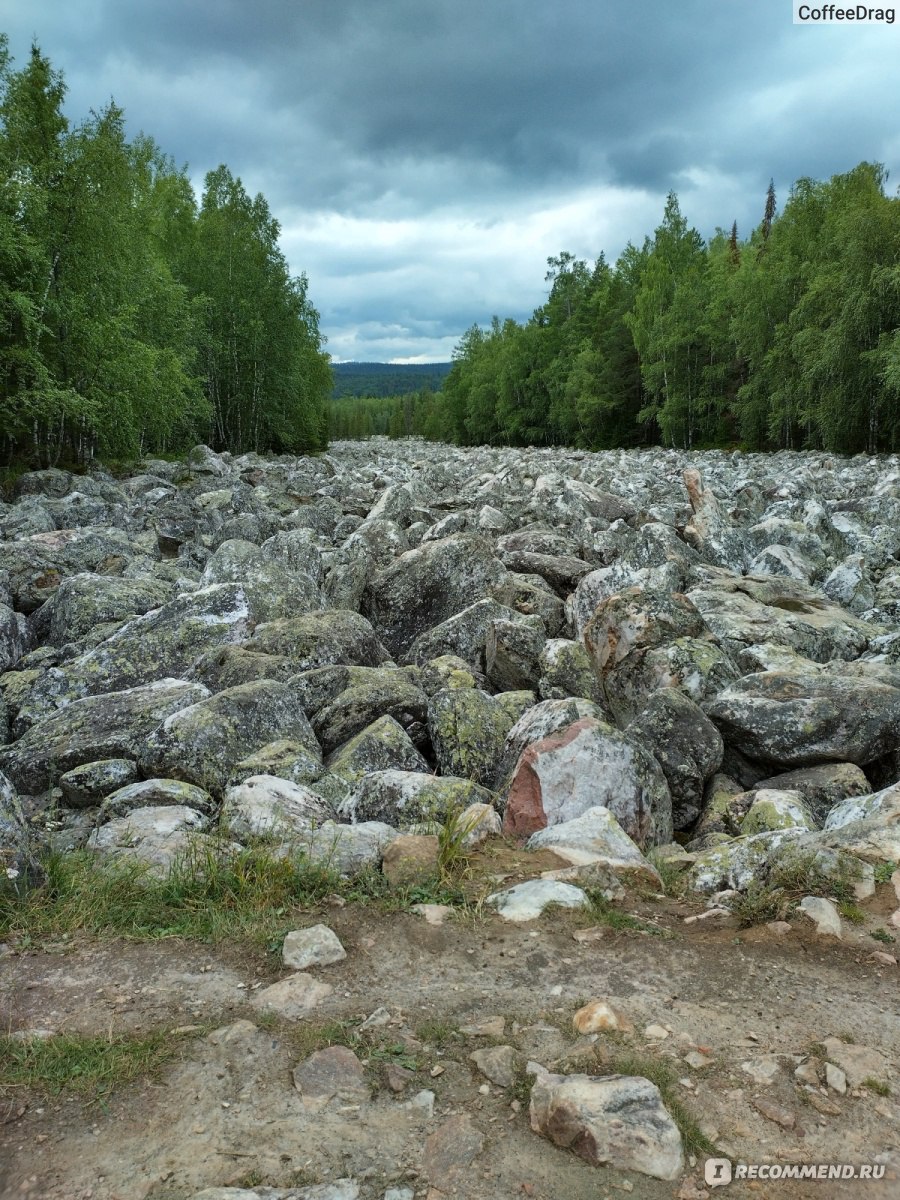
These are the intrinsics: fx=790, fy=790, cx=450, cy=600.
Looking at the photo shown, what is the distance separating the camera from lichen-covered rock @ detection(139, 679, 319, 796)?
5.60m

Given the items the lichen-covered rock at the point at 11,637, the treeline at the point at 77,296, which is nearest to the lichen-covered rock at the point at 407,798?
the lichen-covered rock at the point at 11,637

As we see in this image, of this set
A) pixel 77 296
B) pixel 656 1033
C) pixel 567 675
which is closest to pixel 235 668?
pixel 567 675

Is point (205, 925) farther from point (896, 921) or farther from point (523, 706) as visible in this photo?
point (523, 706)

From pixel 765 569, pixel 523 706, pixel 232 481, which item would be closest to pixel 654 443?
pixel 232 481

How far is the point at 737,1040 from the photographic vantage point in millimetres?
2846

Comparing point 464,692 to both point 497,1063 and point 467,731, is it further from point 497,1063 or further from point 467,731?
point 497,1063

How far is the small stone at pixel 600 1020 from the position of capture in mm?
2912

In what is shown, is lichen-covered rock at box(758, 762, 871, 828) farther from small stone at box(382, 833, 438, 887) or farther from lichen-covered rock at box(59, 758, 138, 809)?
lichen-covered rock at box(59, 758, 138, 809)

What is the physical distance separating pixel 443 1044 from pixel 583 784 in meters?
2.23

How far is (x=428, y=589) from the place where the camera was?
391 inches

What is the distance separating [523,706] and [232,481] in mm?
19570

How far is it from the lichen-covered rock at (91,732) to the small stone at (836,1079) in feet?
15.5

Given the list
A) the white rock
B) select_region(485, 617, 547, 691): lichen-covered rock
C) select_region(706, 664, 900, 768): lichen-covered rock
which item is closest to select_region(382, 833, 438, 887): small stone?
the white rock

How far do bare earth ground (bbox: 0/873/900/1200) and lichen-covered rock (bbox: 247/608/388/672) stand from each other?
3921 millimetres
